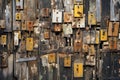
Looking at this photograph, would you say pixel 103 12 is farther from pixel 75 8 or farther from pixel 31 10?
pixel 31 10

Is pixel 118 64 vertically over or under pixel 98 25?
under

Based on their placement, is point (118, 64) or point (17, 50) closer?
point (118, 64)

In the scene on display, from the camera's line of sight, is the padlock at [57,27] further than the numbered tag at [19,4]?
No

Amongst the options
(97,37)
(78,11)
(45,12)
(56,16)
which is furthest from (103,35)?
(45,12)

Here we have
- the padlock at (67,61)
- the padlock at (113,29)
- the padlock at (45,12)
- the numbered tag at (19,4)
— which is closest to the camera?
the padlock at (113,29)

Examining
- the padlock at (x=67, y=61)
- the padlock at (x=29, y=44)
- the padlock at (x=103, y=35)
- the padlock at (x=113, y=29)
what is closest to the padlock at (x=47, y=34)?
the padlock at (x=29, y=44)

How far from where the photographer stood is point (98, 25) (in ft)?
17.4

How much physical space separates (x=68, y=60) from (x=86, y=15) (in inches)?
30.5

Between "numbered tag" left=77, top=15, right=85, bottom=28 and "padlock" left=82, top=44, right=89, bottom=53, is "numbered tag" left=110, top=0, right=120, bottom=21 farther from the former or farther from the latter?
"padlock" left=82, top=44, right=89, bottom=53

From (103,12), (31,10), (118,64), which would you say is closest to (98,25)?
(103,12)

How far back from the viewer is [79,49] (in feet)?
17.5

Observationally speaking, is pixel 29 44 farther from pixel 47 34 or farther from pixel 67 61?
pixel 67 61

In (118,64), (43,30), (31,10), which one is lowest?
(118,64)

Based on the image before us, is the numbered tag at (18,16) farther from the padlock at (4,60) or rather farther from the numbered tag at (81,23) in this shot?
the numbered tag at (81,23)
